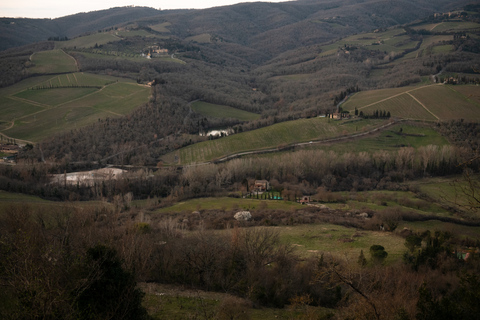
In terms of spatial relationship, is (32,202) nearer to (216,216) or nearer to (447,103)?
(216,216)

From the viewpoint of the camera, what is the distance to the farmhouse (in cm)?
8006

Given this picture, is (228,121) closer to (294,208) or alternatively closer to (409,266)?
(294,208)

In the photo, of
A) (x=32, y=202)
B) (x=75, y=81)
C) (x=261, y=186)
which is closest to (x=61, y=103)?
(x=75, y=81)

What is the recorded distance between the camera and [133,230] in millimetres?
37156

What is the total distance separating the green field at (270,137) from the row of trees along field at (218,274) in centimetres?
5942

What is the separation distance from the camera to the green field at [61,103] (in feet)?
367

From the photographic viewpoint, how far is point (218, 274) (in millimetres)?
31781

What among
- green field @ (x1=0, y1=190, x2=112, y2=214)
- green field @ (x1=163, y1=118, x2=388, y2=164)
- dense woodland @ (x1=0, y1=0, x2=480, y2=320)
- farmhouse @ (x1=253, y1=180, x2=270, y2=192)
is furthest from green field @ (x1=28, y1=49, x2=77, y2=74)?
farmhouse @ (x1=253, y1=180, x2=270, y2=192)

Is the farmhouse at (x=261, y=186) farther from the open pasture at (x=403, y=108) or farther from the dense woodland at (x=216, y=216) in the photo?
the open pasture at (x=403, y=108)

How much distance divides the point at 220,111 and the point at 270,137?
42.0 meters

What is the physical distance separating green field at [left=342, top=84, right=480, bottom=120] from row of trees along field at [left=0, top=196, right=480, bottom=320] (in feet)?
271

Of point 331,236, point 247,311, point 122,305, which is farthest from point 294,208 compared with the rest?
point 122,305

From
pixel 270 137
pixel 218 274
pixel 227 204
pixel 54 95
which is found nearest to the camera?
pixel 218 274

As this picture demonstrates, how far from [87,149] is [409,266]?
87.2 meters
